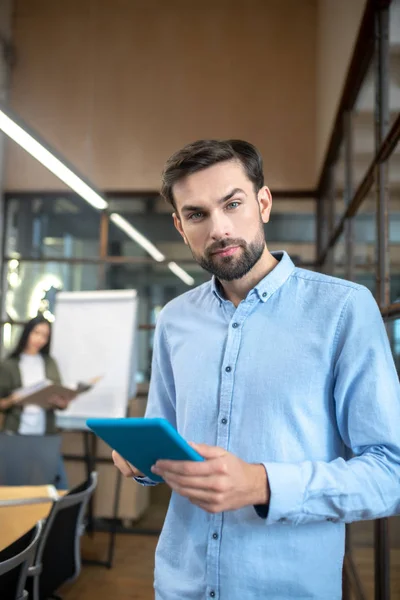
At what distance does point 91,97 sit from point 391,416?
18.0 ft

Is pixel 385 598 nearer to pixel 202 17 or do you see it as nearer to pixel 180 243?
pixel 180 243

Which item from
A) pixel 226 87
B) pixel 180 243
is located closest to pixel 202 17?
pixel 226 87

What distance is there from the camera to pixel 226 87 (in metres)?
5.62

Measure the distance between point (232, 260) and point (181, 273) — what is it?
4.38 metres

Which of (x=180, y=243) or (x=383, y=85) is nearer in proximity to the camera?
(x=383, y=85)

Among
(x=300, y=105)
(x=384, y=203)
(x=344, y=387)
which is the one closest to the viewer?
(x=344, y=387)

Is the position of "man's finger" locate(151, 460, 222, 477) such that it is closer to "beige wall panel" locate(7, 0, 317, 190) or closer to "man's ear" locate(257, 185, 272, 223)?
"man's ear" locate(257, 185, 272, 223)

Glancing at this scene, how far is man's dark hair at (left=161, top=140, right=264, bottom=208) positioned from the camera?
1250mm

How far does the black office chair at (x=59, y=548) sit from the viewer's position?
2.55 meters

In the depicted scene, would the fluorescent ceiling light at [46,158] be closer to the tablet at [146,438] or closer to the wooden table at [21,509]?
the wooden table at [21,509]

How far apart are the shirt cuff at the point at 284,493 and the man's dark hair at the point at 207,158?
0.66 meters

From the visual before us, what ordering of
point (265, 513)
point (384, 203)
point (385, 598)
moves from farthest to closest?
Answer: point (384, 203) → point (385, 598) → point (265, 513)

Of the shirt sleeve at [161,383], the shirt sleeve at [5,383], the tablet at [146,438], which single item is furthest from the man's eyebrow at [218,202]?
the shirt sleeve at [5,383]

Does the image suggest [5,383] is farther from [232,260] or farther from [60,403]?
[232,260]
